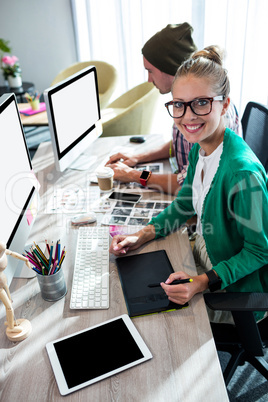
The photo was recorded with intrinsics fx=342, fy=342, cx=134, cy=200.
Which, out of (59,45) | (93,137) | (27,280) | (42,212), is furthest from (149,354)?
(59,45)

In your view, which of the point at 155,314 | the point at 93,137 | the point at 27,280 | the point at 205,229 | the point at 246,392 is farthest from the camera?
the point at 93,137

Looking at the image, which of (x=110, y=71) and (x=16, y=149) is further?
(x=110, y=71)

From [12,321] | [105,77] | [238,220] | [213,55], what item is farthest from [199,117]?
[105,77]

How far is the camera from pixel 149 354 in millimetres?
844

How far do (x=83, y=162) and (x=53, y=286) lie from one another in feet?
3.36

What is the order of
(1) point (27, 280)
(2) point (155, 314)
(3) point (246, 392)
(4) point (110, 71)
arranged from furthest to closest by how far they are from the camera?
(4) point (110, 71) < (3) point (246, 392) < (1) point (27, 280) < (2) point (155, 314)

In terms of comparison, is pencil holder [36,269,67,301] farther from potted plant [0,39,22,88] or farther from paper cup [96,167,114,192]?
potted plant [0,39,22,88]

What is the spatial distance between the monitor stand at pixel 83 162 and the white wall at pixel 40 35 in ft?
8.77

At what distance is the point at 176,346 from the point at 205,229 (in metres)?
0.47

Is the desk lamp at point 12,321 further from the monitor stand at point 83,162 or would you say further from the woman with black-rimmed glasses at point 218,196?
the monitor stand at point 83,162

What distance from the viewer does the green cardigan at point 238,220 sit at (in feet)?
3.35

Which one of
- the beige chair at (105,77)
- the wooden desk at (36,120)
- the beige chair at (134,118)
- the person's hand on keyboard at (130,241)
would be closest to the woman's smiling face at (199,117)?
the person's hand on keyboard at (130,241)

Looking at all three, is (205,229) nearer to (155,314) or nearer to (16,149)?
(155,314)

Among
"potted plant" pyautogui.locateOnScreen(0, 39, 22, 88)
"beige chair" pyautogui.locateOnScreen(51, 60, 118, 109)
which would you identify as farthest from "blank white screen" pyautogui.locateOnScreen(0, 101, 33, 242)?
"potted plant" pyautogui.locateOnScreen(0, 39, 22, 88)
